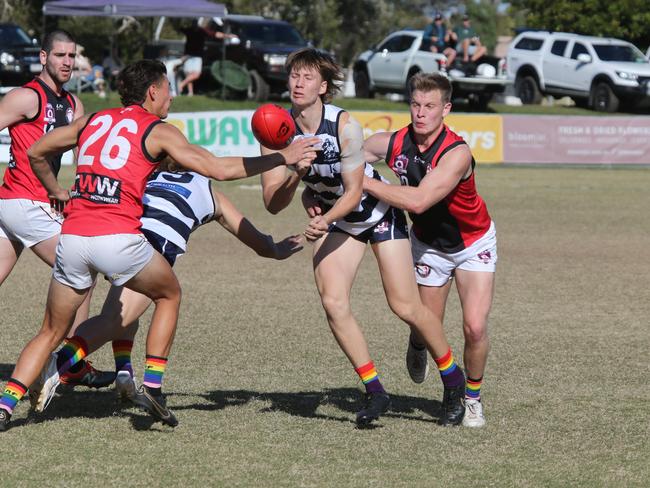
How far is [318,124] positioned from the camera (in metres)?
6.54

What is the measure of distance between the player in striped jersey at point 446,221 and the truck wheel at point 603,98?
2602 cm

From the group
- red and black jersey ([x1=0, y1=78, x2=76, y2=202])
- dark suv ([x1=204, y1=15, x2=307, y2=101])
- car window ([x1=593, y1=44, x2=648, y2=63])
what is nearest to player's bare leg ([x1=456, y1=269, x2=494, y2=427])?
red and black jersey ([x1=0, y1=78, x2=76, y2=202])

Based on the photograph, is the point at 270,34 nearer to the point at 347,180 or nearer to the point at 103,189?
the point at 347,180

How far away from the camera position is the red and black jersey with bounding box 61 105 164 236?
19.7 ft

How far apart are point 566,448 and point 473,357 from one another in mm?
846

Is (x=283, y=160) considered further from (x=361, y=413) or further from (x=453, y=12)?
(x=453, y=12)

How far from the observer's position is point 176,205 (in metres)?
6.70

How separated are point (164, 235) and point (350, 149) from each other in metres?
1.15

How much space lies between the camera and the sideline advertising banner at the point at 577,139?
26.6 metres

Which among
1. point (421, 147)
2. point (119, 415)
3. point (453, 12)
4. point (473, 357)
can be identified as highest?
point (421, 147)

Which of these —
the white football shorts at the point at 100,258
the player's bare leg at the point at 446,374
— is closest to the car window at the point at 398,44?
the player's bare leg at the point at 446,374

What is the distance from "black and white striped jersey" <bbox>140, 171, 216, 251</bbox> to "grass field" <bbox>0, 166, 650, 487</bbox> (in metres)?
Result: 1.09

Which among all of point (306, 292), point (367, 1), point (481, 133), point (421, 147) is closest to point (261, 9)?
point (367, 1)

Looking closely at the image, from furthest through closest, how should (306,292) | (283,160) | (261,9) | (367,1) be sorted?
(367,1)
(261,9)
(306,292)
(283,160)
